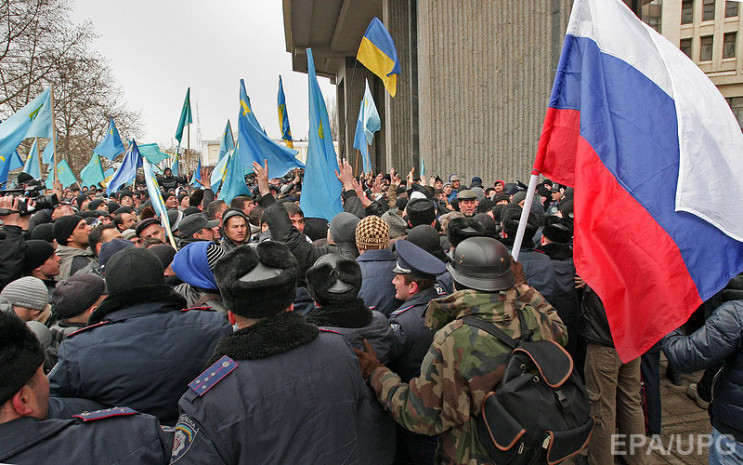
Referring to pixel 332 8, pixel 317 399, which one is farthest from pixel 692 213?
pixel 332 8

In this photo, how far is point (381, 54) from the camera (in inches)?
295

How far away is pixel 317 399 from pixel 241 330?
1.17ft

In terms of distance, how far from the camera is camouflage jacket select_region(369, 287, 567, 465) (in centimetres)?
169

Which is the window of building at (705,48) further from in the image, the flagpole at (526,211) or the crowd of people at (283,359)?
the flagpole at (526,211)

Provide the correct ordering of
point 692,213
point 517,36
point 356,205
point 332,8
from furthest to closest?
point 332,8
point 517,36
point 356,205
point 692,213

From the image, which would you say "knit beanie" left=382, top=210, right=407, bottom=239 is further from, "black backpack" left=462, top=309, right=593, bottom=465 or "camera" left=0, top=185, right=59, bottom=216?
"camera" left=0, top=185, right=59, bottom=216

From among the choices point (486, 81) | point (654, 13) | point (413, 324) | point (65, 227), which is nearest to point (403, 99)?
point (486, 81)

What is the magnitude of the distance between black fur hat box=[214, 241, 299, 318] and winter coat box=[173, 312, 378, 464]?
60 millimetres

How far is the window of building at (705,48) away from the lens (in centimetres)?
3678

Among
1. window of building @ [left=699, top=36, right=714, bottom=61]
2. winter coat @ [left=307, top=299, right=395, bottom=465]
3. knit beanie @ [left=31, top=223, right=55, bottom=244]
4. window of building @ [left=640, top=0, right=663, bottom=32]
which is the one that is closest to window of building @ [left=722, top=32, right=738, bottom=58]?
window of building @ [left=699, top=36, right=714, bottom=61]

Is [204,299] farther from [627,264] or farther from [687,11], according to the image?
[687,11]

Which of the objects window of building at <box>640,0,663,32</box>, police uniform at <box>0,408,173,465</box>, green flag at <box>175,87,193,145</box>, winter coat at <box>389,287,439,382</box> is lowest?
winter coat at <box>389,287,439,382</box>

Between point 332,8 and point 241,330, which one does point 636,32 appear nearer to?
Answer: point 241,330

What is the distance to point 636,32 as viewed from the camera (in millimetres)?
2484
